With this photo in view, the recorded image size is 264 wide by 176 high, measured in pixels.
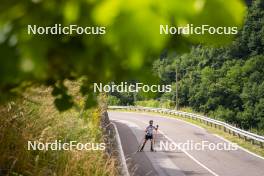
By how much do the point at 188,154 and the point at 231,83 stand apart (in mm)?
41555

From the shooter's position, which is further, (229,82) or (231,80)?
(231,80)

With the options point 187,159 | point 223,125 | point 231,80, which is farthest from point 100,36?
point 231,80

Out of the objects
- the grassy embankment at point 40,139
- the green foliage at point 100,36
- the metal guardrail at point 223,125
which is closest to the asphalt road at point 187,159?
the metal guardrail at point 223,125

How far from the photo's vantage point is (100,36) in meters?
0.92

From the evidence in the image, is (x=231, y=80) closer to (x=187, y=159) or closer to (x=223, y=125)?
(x=223, y=125)

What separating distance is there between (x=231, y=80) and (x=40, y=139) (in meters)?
56.8

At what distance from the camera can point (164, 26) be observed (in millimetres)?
825

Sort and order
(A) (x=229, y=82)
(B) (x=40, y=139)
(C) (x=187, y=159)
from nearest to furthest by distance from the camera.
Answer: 1. (B) (x=40, y=139)
2. (C) (x=187, y=159)
3. (A) (x=229, y=82)

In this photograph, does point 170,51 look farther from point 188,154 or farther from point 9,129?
point 188,154

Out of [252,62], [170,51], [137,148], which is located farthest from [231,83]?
[170,51]

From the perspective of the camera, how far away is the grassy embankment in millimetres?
5387

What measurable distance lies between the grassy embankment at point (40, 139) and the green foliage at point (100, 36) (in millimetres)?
3106

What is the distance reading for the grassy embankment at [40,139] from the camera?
5387 mm

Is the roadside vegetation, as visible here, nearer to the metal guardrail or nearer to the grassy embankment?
the metal guardrail
